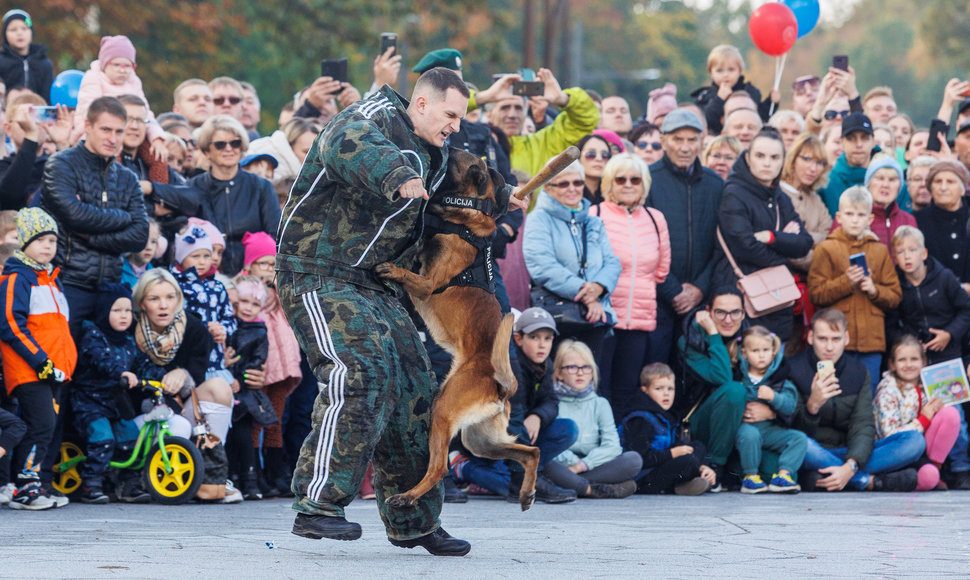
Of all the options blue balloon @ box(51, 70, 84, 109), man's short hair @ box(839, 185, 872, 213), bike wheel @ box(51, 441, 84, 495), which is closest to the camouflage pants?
bike wheel @ box(51, 441, 84, 495)

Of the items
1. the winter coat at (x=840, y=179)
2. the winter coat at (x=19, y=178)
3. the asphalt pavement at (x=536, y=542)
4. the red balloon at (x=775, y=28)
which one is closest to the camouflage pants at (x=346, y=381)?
the asphalt pavement at (x=536, y=542)

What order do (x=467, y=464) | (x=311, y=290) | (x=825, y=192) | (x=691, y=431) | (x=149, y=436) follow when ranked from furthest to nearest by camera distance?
(x=825, y=192) → (x=691, y=431) → (x=467, y=464) → (x=149, y=436) → (x=311, y=290)

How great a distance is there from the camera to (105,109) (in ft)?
28.2

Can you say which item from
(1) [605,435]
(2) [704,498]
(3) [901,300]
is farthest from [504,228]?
(3) [901,300]

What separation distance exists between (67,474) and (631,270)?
409 centimetres

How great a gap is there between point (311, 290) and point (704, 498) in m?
4.60

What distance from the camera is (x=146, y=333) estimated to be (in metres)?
8.64

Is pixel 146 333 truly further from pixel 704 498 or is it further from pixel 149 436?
pixel 704 498

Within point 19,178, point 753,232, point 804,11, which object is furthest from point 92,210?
point 804,11

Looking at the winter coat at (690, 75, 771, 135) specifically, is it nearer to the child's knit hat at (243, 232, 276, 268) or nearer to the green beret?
the green beret

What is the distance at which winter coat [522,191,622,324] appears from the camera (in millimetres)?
9594

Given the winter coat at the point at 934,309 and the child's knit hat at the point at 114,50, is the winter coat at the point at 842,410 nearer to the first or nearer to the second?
the winter coat at the point at 934,309

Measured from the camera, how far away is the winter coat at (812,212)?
10953 mm

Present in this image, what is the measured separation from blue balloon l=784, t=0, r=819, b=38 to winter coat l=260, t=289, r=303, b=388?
733 centimetres
